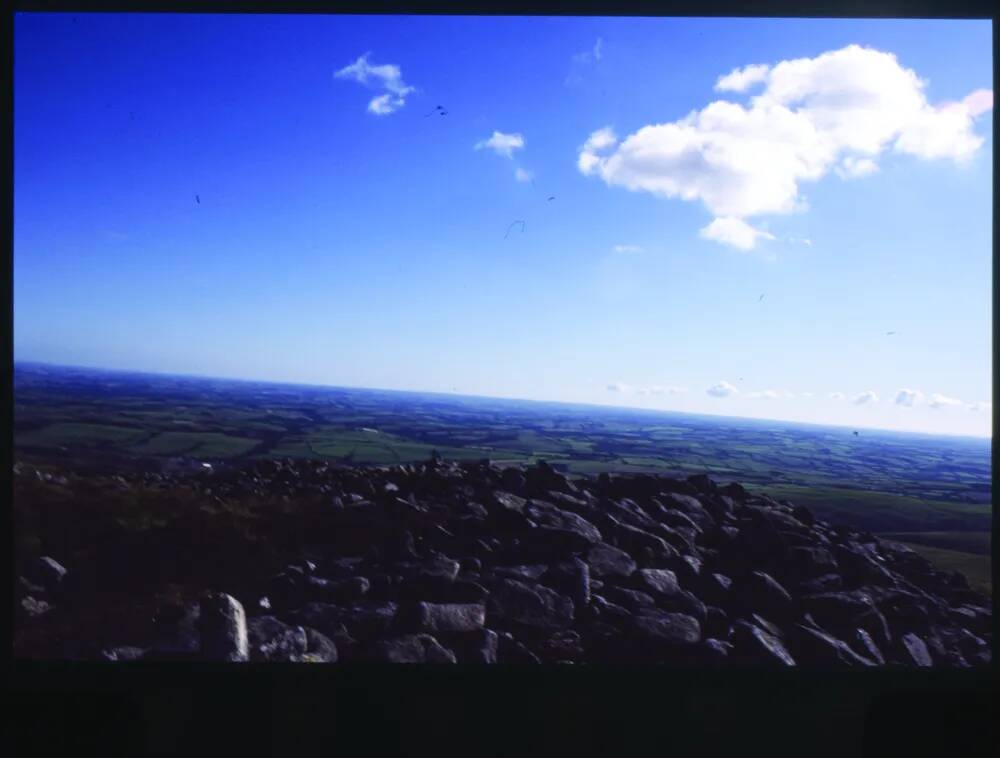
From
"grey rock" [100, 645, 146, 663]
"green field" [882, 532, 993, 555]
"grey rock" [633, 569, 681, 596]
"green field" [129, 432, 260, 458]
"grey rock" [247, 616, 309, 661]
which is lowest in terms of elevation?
"grey rock" [100, 645, 146, 663]

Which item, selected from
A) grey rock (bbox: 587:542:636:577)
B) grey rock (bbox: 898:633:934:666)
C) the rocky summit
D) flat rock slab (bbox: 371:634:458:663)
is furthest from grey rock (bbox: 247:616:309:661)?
grey rock (bbox: 898:633:934:666)

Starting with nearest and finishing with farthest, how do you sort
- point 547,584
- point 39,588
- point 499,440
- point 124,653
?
point 124,653 → point 39,588 → point 547,584 → point 499,440

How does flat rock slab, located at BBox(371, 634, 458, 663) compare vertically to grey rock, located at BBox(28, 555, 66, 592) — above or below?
below

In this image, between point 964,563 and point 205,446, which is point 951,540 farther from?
point 205,446

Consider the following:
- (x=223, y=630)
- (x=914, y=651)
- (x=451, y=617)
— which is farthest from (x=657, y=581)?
(x=223, y=630)

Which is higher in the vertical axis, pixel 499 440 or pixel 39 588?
pixel 499 440

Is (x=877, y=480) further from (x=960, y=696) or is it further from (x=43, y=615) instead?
(x=43, y=615)

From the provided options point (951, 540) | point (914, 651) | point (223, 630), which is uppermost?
point (951, 540)

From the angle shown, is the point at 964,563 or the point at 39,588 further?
the point at 964,563

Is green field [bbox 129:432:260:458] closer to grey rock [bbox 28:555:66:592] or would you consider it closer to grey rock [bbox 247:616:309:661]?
grey rock [bbox 28:555:66:592]
